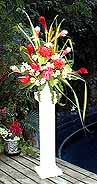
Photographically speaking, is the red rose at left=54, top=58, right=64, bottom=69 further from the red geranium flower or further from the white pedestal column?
the red geranium flower

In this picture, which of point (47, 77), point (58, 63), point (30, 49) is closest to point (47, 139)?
point (47, 77)

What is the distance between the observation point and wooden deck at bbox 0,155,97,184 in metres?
3.72

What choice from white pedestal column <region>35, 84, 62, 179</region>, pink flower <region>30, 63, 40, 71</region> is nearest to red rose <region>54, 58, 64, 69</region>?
pink flower <region>30, 63, 40, 71</region>

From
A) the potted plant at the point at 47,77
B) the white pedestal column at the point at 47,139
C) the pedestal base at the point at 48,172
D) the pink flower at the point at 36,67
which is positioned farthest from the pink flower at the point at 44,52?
the pedestal base at the point at 48,172

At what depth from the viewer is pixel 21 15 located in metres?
5.27

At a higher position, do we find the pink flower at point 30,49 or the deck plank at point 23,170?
the pink flower at point 30,49

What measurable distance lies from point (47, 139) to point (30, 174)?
36 centimetres

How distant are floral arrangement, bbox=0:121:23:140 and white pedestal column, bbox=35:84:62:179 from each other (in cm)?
57

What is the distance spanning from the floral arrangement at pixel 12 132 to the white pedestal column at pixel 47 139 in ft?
1.86

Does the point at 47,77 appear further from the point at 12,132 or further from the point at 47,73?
the point at 12,132

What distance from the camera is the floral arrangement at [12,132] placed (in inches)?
173

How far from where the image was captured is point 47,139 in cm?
389

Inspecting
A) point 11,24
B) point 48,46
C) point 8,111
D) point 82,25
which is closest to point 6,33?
point 11,24

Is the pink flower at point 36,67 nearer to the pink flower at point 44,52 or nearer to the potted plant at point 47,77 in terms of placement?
the potted plant at point 47,77
